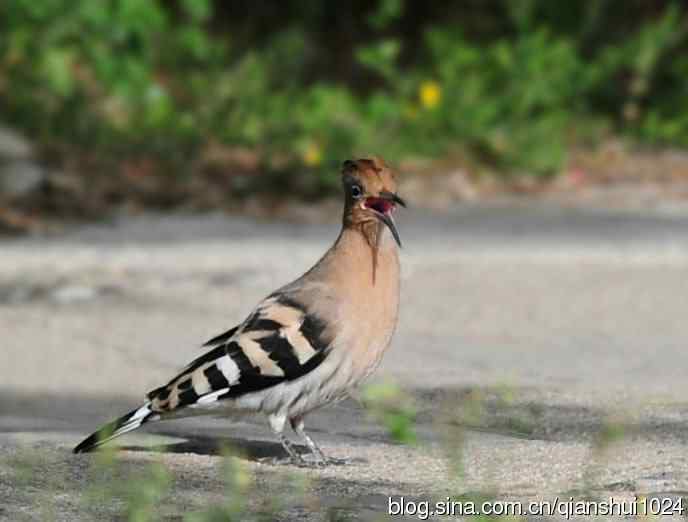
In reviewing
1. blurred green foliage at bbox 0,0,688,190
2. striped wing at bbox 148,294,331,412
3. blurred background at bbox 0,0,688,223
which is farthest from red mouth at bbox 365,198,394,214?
Result: blurred green foliage at bbox 0,0,688,190

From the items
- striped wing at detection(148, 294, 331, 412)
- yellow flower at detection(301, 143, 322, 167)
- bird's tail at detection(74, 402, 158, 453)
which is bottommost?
bird's tail at detection(74, 402, 158, 453)

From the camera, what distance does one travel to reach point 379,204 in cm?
550

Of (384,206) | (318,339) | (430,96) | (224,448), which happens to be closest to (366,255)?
(384,206)

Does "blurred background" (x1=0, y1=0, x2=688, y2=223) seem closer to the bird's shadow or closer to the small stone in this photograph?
the small stone

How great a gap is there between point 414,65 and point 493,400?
34.7 ft

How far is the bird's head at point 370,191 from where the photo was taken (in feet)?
17.9

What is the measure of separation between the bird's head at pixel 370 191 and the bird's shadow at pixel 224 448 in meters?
0.87

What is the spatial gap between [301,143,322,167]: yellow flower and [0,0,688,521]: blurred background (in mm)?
51

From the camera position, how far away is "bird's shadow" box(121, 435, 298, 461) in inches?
231

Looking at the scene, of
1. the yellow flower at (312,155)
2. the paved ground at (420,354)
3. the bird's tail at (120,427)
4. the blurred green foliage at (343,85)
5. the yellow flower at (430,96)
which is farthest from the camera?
the yellow flower at (430,96)

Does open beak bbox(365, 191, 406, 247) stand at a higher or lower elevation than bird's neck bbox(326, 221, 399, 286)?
higher

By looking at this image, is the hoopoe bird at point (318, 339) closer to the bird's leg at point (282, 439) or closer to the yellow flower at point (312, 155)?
the bird's leg at point (282, 439)

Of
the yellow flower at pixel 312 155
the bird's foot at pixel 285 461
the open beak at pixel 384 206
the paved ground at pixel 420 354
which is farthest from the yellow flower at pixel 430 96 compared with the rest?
the open beak at pixel 384 206

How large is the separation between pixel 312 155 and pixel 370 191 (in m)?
8.12
